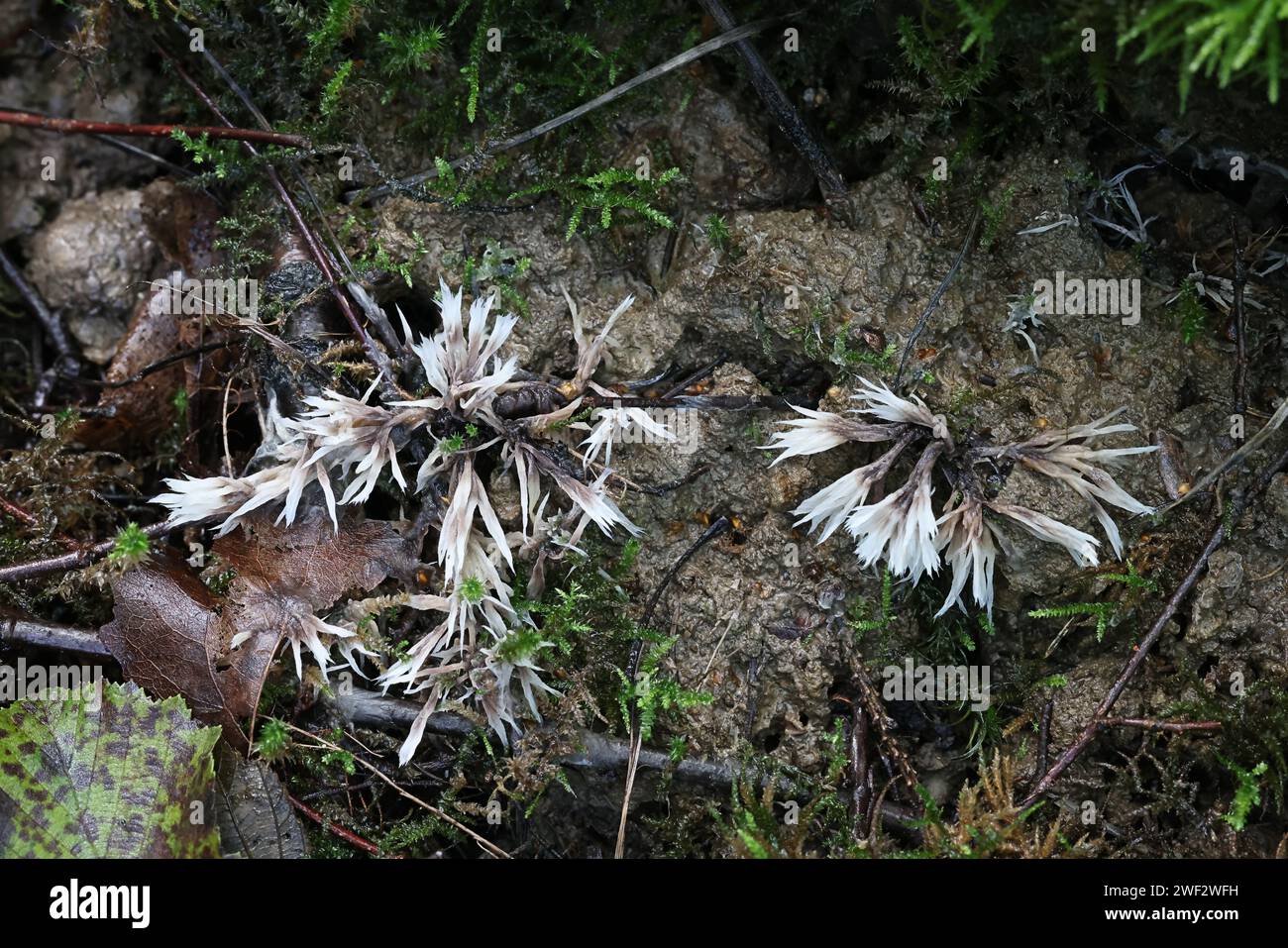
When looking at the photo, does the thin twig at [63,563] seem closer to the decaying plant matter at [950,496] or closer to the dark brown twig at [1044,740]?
the decaying plant matter at [950,496]

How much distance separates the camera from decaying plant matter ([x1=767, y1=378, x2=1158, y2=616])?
8.74 ft

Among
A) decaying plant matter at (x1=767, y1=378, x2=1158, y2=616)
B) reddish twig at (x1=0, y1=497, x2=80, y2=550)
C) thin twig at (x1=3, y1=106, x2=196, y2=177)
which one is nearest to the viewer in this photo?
decaying plant matter at (x1=767, y1=378, x2=1158, y2=616)

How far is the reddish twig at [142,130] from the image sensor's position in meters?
3.02

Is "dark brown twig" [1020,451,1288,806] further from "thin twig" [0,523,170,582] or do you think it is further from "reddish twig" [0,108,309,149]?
"reddish twig" [0,108,309,149]

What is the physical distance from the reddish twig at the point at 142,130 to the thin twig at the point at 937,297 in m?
2.09

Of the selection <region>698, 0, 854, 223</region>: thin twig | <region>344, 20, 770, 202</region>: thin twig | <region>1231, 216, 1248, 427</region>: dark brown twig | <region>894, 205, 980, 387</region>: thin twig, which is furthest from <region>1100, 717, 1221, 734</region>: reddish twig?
<region>344, 20, 770, 202</region>: thin twig

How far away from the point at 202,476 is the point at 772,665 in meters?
2.05

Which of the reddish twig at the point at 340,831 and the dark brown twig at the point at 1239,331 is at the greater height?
the dark brown twig at the point at 1239,331

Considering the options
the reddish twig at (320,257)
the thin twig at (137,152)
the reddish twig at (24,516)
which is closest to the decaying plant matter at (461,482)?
the reddish twig at (320,257)

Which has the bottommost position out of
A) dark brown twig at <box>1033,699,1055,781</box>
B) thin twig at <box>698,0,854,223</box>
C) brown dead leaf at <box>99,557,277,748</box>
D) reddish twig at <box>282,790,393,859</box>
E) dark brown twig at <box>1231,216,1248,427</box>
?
reddish twig at <box>282,790,393,859</box>

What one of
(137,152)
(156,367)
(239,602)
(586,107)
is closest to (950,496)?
(586,107)

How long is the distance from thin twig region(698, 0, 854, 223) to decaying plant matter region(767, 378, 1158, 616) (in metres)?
0.63

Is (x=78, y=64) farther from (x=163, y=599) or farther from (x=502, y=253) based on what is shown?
(x=163, y=599)
